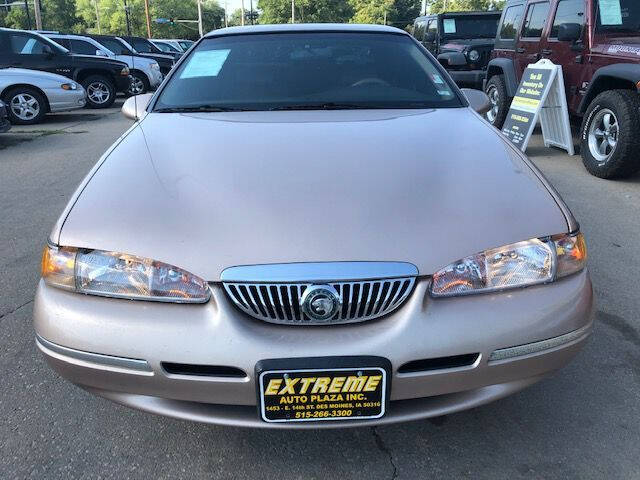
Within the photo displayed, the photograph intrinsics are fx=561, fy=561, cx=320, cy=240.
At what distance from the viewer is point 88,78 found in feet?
40.2

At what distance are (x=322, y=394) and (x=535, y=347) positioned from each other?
664mm

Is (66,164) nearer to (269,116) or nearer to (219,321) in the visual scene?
(269,116)

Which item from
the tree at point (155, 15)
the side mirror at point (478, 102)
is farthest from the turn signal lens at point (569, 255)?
the tree at point (155, 15)

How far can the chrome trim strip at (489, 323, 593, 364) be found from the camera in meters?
1.66

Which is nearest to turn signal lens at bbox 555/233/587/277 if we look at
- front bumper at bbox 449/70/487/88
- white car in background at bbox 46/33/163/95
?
front bumper at bbox 449/70/487/88

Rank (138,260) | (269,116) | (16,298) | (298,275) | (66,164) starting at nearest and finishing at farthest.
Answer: (298,275), (138,260), (269,116), (16,298), (66,164)

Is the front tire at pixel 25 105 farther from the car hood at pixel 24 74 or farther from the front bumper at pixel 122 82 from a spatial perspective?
the front bumper at pixel 122 82

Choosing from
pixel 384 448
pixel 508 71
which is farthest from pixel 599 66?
pixel 384 448

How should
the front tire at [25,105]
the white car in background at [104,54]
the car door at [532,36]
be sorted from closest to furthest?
the car door at [532,36] → the front tire at [25,105] → the white car in background at [104,54]

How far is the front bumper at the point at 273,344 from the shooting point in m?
1.59

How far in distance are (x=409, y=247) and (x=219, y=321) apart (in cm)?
59

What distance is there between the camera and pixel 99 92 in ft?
41.5

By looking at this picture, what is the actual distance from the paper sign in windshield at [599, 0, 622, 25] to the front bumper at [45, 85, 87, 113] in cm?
858

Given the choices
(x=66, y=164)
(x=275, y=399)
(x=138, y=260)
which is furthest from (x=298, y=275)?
(x=66, y=164)
